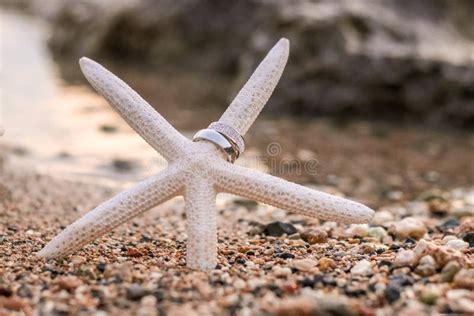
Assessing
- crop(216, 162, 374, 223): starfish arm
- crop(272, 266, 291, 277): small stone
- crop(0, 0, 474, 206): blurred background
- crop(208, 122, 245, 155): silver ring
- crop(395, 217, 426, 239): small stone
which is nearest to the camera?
crop(272, 266, 291, 277): small stone

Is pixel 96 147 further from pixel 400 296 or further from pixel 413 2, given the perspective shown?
pixel 413 2

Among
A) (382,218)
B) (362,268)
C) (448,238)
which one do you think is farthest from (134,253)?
(382,218)

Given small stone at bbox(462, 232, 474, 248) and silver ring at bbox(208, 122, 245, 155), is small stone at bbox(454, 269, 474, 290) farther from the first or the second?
silver ring at bbox(208, 122, 245, 155)

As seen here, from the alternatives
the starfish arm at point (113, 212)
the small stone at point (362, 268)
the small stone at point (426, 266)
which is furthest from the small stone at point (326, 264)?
the starfish arm at point (113, 212)

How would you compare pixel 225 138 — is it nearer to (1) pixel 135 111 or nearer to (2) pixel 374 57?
(1) pixel 135 111

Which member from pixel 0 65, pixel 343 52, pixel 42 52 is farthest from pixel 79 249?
pixel 42 52

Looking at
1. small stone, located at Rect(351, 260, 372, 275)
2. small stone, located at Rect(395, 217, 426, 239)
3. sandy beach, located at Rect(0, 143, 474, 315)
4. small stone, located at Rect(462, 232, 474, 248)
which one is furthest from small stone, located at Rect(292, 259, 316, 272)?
small stone, located at Rect(395, 217, 426, 239)
